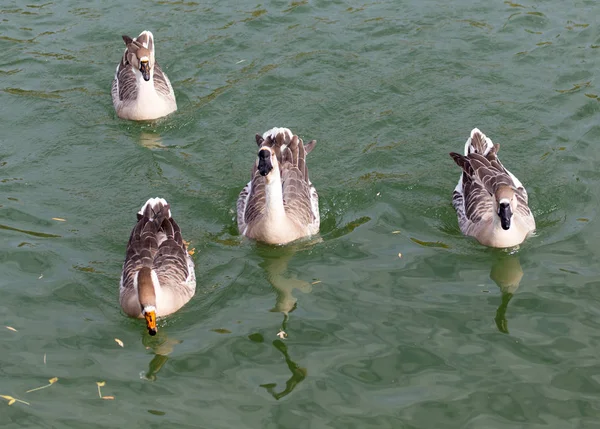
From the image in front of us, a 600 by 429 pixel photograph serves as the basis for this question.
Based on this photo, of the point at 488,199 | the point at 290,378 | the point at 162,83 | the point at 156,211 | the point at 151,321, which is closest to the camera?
the point at 290,378

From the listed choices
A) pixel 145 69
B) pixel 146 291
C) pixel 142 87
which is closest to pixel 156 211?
pixel 146 291

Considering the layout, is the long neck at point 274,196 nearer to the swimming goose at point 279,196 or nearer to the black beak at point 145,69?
the swimming goose at point 279,196

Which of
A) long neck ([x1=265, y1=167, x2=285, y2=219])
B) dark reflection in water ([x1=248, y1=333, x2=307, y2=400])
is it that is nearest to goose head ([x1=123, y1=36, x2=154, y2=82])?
long neck ([x1=265, y1=167, x2=285, y2=219])

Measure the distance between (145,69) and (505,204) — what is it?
7.00 meters

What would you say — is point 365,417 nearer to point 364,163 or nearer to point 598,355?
point 598,355

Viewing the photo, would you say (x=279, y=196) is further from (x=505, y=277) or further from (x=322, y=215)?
(x=505, y=277)

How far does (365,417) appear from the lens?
33.3 feet

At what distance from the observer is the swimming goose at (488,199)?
12945 millimetres

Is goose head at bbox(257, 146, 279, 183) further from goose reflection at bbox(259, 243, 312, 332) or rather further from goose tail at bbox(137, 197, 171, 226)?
goose tail at bbox(137, 197, 171, 226)

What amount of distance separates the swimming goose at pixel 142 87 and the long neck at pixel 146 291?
5.68 metres

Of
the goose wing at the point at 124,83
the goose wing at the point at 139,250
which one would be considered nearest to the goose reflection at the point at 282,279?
the goose wing at the point at 139,250

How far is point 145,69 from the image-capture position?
640 inches

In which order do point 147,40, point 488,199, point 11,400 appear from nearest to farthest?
point 11,400
point 488,199
point 147,40

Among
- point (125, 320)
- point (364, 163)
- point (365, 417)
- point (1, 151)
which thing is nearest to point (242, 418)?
point (365, 417)
